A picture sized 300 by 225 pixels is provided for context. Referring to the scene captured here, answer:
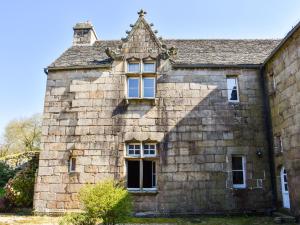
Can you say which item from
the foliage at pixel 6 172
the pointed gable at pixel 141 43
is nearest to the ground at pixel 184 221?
the pointed gable at pixel 141 43

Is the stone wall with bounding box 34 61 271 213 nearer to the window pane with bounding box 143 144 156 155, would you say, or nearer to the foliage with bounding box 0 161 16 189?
the window pane with bounding box 143 144 156 155

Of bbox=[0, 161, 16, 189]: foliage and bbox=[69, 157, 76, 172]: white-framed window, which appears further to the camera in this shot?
bbox=[0, 161, 16, 189]: foliage

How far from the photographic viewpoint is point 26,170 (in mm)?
12719

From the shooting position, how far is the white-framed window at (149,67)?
41.6ft

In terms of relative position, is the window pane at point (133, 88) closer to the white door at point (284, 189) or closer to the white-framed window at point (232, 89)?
the white-framed window at point (232, 89)

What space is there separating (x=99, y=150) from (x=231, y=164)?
17.2 ft

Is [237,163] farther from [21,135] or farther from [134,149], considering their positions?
[21,135]

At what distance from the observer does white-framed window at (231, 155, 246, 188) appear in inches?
456

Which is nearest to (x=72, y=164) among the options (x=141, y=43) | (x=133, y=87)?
(x=133, y=87)

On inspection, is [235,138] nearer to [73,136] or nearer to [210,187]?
[210,187]

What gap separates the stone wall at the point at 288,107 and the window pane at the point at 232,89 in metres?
1.39

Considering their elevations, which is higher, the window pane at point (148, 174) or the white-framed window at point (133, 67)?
the white-framed window at point (133, 67)

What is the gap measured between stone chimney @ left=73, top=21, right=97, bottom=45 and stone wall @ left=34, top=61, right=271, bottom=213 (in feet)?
Result: 10.1

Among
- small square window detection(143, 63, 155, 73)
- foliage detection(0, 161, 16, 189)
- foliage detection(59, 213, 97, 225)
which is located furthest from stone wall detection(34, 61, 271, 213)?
foliage detection(0, 161, 16, 189)
